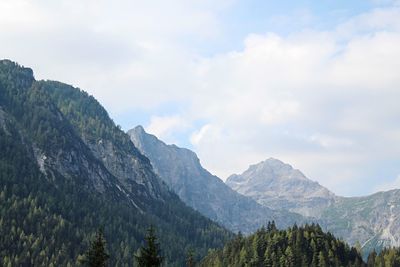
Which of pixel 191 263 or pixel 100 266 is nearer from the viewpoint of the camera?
pixel 100 266

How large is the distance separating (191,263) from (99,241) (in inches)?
2366

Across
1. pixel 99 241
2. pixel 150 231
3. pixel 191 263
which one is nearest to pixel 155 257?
pixel 150 231

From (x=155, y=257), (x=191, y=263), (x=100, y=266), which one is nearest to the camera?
(x=155, y=257)

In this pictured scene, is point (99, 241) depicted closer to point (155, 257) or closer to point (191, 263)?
point (155, 257)

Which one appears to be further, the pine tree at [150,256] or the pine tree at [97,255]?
the pine tree at [97,255]

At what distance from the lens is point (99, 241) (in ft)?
248

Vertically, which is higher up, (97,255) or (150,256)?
(150,256)

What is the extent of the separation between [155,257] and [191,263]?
64692 mm

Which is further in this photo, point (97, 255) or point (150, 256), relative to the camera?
point (97, 255)

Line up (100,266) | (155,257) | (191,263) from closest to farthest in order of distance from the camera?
1. (155,257)
2. (100,266)
3. (191,263)

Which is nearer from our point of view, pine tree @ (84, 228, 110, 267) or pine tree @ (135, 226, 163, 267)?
pine tree @ (135, 226, 163, 267)

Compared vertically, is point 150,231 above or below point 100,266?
above

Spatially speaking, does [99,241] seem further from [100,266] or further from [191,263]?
[191,263]

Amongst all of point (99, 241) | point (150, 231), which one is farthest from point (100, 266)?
point (150, 231)
